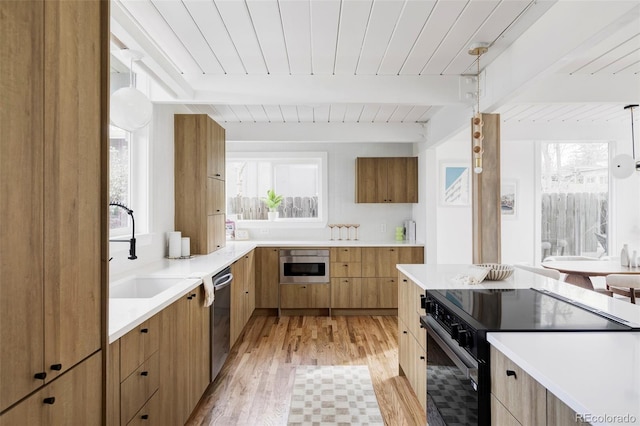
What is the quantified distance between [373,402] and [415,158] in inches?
135

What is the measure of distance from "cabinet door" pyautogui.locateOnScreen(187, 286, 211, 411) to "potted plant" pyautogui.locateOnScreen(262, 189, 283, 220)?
284 centimetres

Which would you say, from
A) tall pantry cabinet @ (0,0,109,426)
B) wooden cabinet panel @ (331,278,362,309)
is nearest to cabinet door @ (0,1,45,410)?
tall pantry cabinet @ (0,0,109,426)

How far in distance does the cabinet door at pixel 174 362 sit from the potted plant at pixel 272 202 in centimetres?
325

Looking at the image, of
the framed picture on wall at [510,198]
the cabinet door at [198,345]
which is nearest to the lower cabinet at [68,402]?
the cabinet door at [198,345]

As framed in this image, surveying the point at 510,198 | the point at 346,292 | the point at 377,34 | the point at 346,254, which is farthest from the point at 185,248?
the point at 510,198

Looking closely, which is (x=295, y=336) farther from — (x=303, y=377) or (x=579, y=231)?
(x=579, y=231)

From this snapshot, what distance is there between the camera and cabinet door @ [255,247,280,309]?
5.04 meters

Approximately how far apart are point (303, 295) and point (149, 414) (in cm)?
331

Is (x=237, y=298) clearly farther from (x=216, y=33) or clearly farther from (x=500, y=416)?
(x=500, y=416)

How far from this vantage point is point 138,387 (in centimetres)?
167

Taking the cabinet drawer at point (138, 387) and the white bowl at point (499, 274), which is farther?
the white bowl at point (499, 274)

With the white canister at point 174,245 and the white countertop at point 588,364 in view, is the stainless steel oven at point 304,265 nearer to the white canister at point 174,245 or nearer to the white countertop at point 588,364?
the white canister at point 174,245

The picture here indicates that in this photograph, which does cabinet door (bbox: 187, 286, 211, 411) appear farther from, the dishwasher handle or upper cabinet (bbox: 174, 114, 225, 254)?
upper cabinet (bbox: 174, 114, 225, 254)

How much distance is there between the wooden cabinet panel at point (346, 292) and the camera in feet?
16.5
